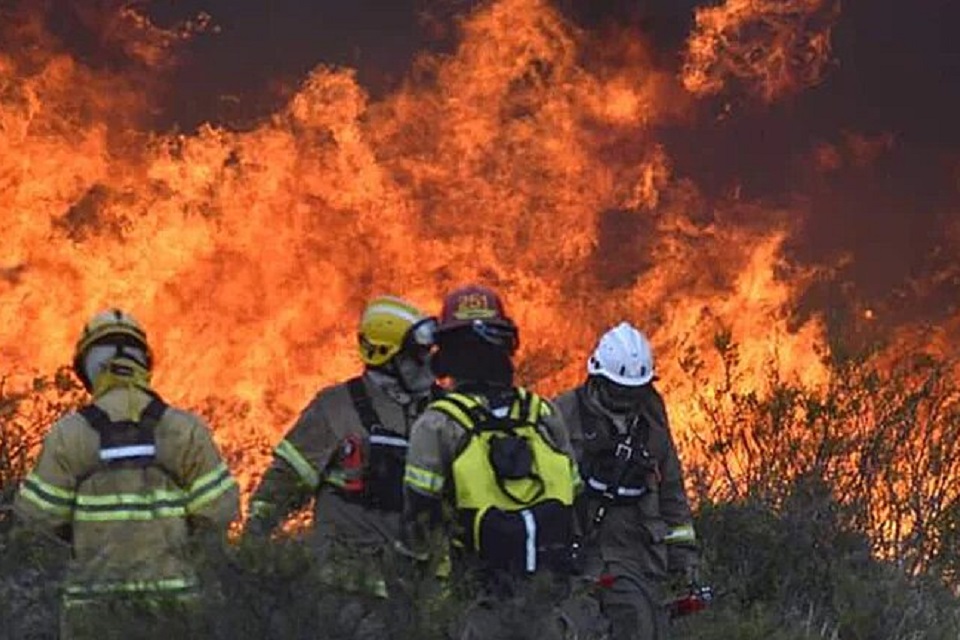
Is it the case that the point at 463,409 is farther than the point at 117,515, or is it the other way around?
the point at 463,409

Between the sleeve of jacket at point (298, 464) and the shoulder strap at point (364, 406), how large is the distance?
119 mm

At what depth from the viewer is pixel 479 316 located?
666 centimetres

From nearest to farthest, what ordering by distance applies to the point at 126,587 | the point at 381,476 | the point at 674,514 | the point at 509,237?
the point at 126,587
the point at 381,476
the point at 674,514
the point at 509,237

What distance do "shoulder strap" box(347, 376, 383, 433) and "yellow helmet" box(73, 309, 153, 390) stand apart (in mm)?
903

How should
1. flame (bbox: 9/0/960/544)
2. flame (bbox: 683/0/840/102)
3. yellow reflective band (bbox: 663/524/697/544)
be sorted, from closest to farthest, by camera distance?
yellow reflective band (bbox: 663/524/697/544) < flame (bbox: 9/0/960/544) < flame (bbox: 683/0/840/102)

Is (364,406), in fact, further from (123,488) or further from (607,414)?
(607,414)

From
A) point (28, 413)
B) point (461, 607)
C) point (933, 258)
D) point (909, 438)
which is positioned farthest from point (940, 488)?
point (461, 607)

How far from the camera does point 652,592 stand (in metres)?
7.93

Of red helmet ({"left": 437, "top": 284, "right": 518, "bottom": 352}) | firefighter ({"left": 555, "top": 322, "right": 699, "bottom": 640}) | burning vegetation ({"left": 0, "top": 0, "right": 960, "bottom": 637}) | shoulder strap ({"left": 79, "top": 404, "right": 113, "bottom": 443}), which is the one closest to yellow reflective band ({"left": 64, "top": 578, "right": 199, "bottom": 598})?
shoulder strap ({"left": 79, "top": 404, "right": 113, "bottom": 443})

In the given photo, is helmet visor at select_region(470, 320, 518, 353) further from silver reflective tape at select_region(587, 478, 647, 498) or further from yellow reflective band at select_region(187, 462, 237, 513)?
silver reflective tape at select_region(587, 478, 647, 498)

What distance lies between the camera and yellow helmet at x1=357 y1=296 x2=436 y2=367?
711cm

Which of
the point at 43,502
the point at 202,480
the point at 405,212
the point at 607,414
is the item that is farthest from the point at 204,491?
the point at 405,212

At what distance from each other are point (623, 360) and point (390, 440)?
122cm

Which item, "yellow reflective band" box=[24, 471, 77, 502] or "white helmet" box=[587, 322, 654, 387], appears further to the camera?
"white helmet" box=[587, 322, 654, 387]
